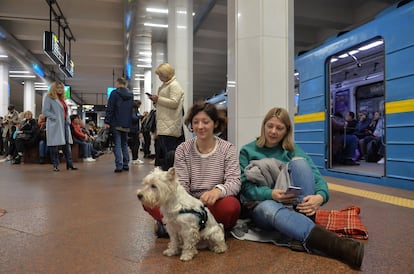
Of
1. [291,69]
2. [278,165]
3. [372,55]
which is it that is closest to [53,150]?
[291,69]

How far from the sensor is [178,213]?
1870 millimetres

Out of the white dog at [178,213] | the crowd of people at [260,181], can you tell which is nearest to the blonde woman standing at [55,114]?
the crowd of people at [260,181]

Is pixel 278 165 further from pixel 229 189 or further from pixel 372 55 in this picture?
pixel 372 55

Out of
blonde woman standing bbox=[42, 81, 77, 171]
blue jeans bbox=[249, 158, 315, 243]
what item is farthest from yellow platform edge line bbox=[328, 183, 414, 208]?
blonde woman standing bbox=[42, 81, 77, 171]

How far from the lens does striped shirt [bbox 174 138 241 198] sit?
7.26 ft

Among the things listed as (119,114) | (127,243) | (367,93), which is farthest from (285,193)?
(367,93)

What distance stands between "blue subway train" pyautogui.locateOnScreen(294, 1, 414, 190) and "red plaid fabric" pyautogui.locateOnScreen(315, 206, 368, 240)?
242cm

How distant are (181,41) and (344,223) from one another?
21.7 ft

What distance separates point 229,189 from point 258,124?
1.47 m

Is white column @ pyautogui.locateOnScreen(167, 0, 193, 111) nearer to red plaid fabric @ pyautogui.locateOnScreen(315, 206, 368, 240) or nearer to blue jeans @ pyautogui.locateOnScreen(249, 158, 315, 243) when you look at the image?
red plaid fabric @ pyautogui.locateOnScreen(315, 206, 368, 240)

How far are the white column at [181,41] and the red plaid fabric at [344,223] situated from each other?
19.1ft

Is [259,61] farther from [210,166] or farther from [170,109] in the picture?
[210,166]

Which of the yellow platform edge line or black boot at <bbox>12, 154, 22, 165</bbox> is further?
black boot at <bbox>12, 154, 22, 165</bbox>

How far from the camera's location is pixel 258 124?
11.4 feet
